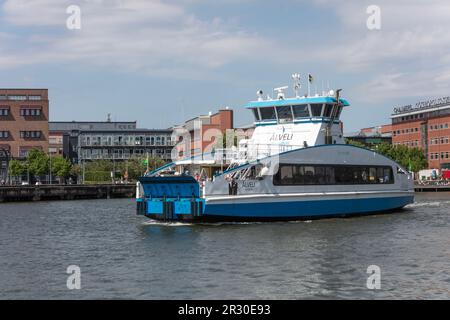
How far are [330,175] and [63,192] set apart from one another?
5229 cm

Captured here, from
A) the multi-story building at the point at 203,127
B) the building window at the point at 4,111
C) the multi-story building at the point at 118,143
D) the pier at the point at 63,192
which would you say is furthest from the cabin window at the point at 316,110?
the multi-story building at the point at 118,143

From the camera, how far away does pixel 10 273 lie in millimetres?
22562

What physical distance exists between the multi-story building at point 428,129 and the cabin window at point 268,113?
9374 cm

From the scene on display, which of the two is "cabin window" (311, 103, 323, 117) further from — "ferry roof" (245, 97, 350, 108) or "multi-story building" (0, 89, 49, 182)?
"multi-story building" (0, 89, 49, 182)

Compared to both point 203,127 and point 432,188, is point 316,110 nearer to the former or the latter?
point 432,188

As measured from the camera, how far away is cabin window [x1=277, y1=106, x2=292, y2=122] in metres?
42.1

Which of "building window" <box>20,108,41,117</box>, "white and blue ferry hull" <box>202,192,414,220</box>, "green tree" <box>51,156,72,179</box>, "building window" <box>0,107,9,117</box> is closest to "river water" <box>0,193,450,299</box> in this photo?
"white and blue ferry hull" <box>202,192,414,220</box>

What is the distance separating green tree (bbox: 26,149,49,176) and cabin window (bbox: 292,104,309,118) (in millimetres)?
68926

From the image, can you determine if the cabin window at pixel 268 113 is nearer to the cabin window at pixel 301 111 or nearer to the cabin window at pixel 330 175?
the cabin window at pixel 301 111

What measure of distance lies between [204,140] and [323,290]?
95.3m

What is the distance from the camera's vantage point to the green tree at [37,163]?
102000 millimetres
